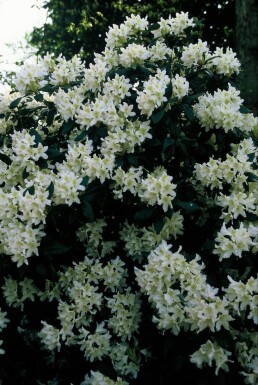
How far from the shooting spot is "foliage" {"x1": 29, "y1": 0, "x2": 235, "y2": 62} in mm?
7020

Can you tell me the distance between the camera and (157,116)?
2.58 m

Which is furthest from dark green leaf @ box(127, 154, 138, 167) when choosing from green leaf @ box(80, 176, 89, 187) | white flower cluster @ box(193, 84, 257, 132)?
white flower cluster @ box(193, 84, 257, 132)

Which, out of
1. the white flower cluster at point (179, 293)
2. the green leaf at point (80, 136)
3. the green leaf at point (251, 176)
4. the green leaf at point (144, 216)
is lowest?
the white flower cluster at point (179, 293)

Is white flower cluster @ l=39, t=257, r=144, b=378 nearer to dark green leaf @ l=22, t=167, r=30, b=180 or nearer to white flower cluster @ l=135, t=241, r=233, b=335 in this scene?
white flower cluster @ l=135, t=241, r=233, b=335

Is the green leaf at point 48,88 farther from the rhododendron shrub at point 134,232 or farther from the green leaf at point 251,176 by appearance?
the green leaf at point 251,176

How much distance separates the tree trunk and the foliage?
→ 181cm

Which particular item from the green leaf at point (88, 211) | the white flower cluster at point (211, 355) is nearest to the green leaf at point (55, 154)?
the green leaf at point (88, 211)

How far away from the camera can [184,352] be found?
2.28 m

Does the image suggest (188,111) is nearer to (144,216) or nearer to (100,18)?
(144,216)

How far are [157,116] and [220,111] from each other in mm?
361

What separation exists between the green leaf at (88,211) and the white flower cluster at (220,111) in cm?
86

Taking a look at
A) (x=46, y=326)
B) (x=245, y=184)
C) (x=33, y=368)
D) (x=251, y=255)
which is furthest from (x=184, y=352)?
(x=33, y=368)

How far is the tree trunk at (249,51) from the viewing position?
5.17 metres

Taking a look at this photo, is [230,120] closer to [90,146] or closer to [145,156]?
[145,156]
